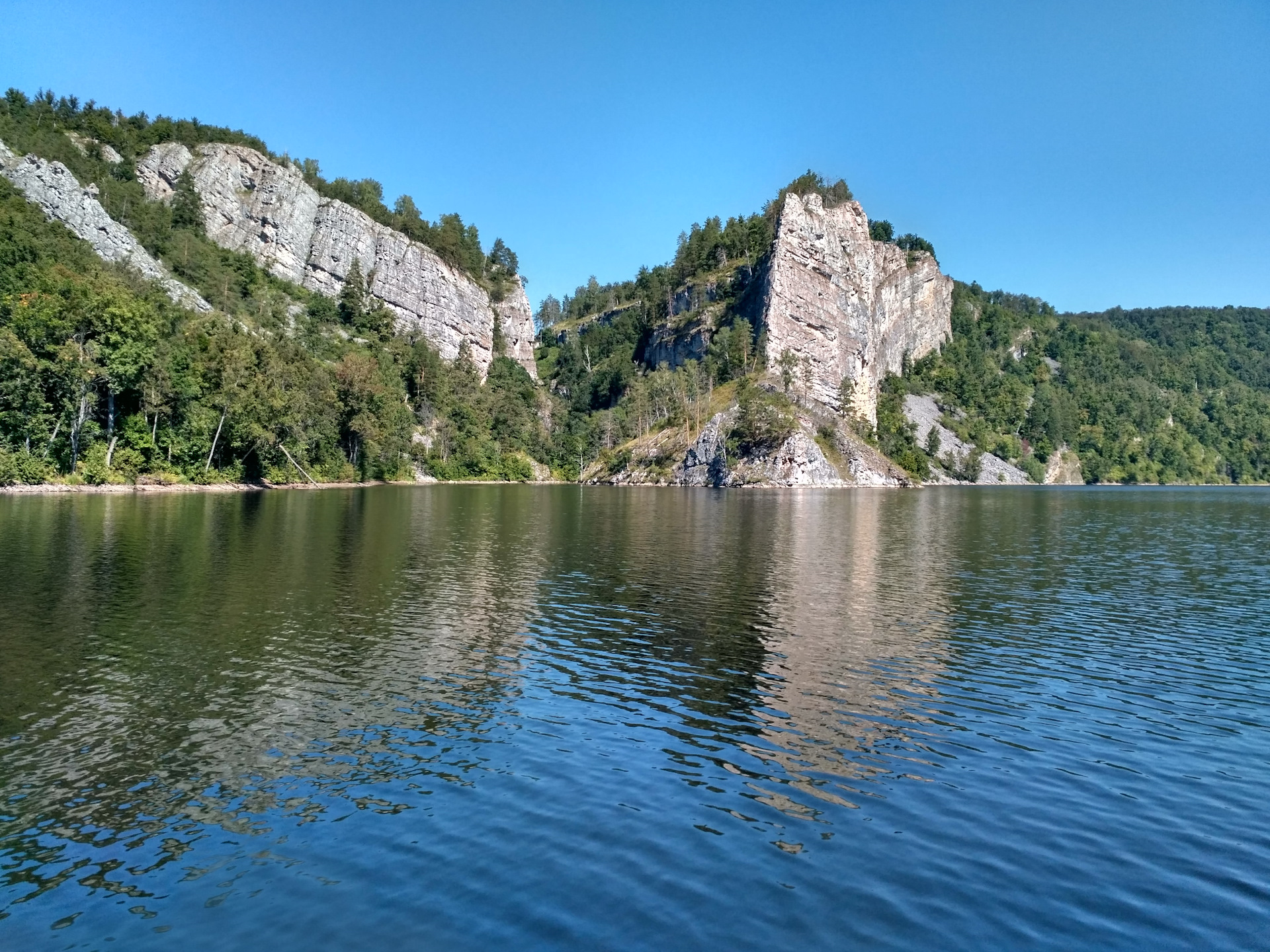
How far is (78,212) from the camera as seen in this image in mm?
141250

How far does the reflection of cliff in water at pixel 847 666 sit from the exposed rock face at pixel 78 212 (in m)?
134

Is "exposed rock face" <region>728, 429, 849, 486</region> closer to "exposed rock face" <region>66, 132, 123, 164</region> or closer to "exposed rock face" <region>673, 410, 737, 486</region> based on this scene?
"exposed rock face" <region>673, 410, 737, 486</region>

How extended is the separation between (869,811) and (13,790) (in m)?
16.5

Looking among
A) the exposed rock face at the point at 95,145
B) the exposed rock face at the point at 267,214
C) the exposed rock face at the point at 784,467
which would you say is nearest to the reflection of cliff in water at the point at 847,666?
the exposed rock face at the point at 784,467

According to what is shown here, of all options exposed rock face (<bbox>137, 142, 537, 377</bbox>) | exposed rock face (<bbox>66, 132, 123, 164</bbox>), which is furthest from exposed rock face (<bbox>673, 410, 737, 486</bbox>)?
exposed rock face (<bbox>66, 132, 123, 164</bbox>)

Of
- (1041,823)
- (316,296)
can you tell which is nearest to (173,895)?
(1041,823)

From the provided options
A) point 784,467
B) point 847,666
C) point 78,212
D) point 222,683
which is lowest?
point 222,683

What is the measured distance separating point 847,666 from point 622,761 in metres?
10.8

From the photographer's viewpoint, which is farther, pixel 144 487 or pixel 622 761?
pixel 144 487

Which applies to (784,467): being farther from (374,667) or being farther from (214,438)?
(374,667)

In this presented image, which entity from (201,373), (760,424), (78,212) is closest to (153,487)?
(201,373)

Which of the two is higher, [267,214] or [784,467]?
[267,214]

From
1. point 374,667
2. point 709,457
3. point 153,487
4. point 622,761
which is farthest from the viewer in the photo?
point 709,457

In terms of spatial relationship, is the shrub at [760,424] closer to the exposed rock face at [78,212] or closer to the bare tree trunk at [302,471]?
the bare tree trunk at [302,471]
